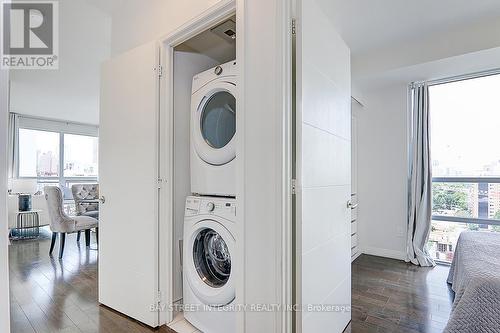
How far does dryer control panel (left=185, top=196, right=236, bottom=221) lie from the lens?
1729 mm

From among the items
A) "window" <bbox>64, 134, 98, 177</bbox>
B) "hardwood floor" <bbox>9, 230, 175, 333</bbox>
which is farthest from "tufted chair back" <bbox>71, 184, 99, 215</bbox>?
"window" <bbox>64, 134, 98, 177</bbox>

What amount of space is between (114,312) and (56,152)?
6.12 meters

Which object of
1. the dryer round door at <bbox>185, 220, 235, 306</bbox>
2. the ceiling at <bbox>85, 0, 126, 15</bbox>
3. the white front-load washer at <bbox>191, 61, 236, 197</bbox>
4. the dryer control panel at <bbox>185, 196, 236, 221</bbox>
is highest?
the ceiling at <bbox>85, 0, 126, 15</bbox>

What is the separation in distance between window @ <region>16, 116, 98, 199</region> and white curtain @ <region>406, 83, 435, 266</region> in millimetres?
7362

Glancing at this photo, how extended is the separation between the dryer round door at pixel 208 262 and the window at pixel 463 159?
299 cm

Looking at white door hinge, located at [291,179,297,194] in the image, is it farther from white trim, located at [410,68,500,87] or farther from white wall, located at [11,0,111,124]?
white trim, located at [410,68,500,87]

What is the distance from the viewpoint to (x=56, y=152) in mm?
6773

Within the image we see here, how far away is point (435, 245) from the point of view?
3.47 meters

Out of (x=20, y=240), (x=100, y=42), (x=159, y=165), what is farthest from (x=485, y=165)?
(x=20, y=240)

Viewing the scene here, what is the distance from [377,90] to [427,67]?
80 cm

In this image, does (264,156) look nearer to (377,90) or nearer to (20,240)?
(377,90)

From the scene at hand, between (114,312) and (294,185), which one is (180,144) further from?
(114,312)

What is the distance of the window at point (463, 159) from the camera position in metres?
3.15

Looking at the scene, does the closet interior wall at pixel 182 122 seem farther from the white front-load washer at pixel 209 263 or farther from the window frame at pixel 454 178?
the window frame at pixel 454 178
